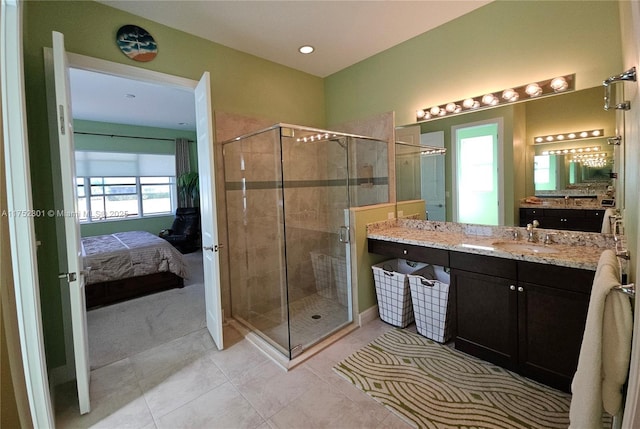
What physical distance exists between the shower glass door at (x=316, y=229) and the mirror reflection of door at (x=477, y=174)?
3.47ft

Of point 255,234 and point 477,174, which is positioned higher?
point 477,174

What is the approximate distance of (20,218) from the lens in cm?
134

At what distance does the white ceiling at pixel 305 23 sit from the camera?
2.22 meters

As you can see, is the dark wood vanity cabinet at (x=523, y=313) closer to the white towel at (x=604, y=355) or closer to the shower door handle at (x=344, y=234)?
the white towel at (x=604, y=355)

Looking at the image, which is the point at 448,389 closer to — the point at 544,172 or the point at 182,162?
the point at 544,172

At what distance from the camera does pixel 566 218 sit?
2121 mm

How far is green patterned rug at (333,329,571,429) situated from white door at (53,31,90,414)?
161 centimetres

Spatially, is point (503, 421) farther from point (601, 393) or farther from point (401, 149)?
point (401, 149)

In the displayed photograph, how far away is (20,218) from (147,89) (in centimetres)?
326

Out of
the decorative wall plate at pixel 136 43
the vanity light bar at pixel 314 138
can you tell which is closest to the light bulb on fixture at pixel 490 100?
the vanity light bar at pixel 314 138

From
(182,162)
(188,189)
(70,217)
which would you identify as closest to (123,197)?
(188,189)

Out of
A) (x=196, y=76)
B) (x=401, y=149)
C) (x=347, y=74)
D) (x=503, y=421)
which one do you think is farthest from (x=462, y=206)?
(x=196, y=76)

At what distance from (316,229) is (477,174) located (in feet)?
5.55

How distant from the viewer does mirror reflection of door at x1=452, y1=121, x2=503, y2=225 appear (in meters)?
2.41
